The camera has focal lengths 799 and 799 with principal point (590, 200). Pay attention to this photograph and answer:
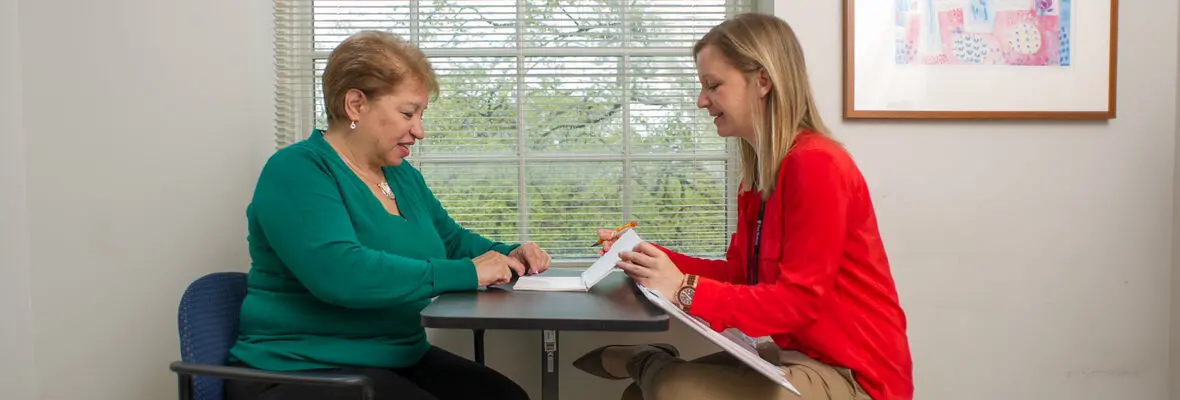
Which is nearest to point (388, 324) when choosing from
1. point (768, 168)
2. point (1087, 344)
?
point (768, 168)

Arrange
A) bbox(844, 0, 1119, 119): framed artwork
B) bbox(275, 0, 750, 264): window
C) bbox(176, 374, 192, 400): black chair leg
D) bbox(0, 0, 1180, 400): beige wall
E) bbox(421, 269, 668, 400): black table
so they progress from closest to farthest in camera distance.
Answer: bbox(421, 269, 668, 400): black table, bbox(176, 374, 192, 400): black chair leg, bbox(0, 0, 1180, 400): beige wall, bbox(844, 0, 1119, 119): framed artwork, bbox(275, 0, 750, 264): window

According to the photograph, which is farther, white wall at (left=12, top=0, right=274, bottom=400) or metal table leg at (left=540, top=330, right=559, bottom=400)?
white wall at (left=12, top=0, right=274, bottom=400)

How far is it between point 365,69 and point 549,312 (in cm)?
73

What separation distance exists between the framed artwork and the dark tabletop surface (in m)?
1.11

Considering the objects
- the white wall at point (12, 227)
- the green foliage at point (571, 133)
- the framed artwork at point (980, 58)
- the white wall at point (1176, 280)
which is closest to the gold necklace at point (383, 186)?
the green foliage at point (571, 133)

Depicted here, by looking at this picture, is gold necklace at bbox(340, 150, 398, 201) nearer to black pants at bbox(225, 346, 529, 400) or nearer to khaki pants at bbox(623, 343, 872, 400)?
black pants at bbox(225, 346, 529, 400)

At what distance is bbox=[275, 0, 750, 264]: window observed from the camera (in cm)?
262

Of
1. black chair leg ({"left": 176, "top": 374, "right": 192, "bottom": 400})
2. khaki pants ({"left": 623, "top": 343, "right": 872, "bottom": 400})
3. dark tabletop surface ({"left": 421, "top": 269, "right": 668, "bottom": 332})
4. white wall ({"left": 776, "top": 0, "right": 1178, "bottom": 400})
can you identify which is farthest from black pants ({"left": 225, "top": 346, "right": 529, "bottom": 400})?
white wall ({"left": 776, "top": 0, "right": 1178, "bottom": 400})

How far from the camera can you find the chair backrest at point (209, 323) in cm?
160

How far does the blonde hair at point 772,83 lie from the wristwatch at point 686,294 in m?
0.28

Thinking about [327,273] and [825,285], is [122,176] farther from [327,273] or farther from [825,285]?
[825,285]

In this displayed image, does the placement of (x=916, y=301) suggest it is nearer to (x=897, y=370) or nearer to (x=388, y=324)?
(x=897, y=370)

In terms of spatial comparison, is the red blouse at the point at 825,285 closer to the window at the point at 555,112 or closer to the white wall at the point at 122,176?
the window at the point at 555,112

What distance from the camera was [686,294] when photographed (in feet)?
5.17
